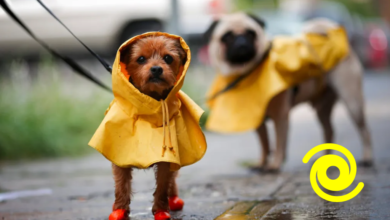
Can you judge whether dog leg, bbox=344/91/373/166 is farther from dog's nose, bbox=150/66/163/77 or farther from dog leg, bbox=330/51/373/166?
dog's nose, bbox=150/66/163/77

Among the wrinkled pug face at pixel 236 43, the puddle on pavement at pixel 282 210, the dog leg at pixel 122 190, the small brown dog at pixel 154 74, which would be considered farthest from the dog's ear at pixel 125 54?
the wrinkled pug face at pixel 236 43

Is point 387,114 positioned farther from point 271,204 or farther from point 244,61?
point 271,204

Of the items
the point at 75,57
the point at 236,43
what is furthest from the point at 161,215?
the point at 75,57

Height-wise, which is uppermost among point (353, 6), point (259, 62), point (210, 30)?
point (353, 6)

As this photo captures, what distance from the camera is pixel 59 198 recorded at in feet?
16.0

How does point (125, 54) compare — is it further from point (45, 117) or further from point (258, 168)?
point (45, 117)

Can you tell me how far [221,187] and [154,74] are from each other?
1.86 meters

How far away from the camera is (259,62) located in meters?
6.08

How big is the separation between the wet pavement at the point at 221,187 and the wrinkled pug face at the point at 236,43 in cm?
112

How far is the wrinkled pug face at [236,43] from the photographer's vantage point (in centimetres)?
591

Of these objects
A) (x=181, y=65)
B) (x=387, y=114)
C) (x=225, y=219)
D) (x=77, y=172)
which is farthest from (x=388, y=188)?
(x=387, y=114)

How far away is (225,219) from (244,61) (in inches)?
101

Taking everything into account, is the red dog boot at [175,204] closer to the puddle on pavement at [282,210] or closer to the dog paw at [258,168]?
the puddle on pavement at [282,210]

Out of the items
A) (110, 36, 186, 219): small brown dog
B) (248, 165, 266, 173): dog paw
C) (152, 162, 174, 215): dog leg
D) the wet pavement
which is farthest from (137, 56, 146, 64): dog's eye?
(248, 165, 266, 173): dog paw
